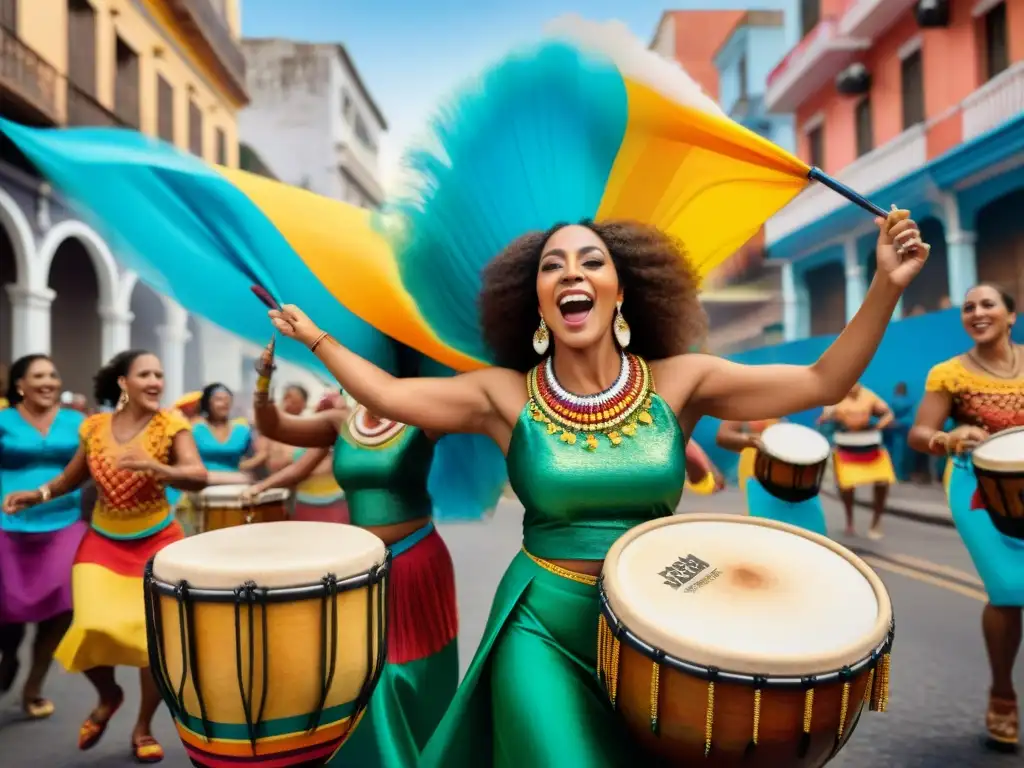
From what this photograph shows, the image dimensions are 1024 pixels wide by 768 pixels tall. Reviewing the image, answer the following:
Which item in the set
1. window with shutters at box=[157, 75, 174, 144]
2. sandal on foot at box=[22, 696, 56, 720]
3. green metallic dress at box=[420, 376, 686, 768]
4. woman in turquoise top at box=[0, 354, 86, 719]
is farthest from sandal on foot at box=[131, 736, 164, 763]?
window with shutters at box=[157, 75, 174, 144]

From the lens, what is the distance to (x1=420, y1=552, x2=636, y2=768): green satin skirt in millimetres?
1970

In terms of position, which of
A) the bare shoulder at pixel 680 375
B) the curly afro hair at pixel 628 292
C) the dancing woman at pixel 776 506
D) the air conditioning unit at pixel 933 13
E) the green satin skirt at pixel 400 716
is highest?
the air conditioning unit at pixel 933 13

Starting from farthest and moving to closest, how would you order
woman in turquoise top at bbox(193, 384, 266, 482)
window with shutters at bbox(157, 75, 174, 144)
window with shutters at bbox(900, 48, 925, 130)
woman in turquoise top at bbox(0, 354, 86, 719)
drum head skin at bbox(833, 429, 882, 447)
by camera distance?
window with shutters at bbox(157, 75, 174, 144) < window with shutters at bbox(900, 48, 925, 130) < drum head skin at bbox(833, 429, 882, 447) < woman in turquoise top at bbox(193, 384, 266, 482) < woman in turquoise top at bbox(0, 354, 86, 719)

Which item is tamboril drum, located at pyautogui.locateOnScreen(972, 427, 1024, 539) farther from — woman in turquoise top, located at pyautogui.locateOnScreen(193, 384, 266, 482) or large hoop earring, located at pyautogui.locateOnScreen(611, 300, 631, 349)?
woman in turquoise top, located at pyautogui.locateOnScreen(193, 384, 266, 482)

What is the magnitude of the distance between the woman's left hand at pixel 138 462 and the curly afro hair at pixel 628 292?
6.51 feet

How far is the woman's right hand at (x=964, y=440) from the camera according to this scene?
3561 mm

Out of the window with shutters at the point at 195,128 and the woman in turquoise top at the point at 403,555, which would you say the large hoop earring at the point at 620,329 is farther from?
the window with shutters at the point at 195,128

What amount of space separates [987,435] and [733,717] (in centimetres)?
263

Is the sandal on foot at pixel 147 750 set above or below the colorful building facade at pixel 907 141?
below

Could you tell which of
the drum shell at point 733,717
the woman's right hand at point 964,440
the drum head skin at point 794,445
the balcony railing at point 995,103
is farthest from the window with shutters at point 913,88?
the drum shell at point 733,717

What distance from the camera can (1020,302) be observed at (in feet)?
43.7

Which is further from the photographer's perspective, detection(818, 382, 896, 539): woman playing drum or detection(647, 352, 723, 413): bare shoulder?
detection(818, 382, 896, 539): woman playing drum

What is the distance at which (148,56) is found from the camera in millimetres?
17047

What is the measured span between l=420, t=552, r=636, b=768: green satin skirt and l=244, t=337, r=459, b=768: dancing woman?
0.91m
